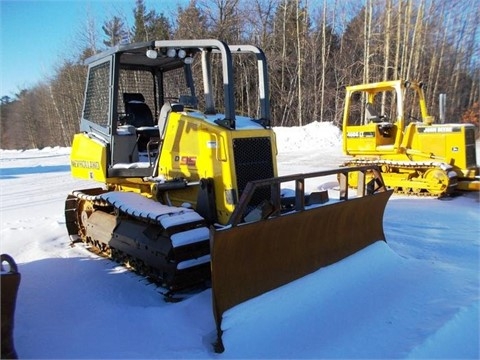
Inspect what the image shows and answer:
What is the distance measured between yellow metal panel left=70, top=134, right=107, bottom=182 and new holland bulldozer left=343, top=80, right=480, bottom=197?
23.6 ft

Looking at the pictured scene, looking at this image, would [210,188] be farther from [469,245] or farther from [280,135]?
[280,135]

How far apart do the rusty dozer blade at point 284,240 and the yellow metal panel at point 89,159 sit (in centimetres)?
248

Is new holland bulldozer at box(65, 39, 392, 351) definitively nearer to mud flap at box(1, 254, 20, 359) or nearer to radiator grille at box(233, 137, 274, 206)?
radiator grille at box(233, 137, 274, 206)

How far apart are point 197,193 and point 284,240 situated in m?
1.30

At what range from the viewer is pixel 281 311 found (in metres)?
3.86

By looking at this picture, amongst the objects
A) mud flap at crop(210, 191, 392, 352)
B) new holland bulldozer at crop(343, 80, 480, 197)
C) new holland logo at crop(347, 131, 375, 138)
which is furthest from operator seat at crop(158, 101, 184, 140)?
new holland logo at crop(347, 131, 375, 138)

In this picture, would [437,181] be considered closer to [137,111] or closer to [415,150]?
[415,150]

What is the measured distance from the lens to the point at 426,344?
10.8 feet

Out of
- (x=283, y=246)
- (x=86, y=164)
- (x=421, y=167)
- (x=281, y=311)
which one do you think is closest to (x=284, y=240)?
(x=283, y=246)

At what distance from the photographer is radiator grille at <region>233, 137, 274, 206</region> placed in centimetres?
468

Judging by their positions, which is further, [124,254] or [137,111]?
[137,111]

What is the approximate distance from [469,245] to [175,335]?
15.2ft

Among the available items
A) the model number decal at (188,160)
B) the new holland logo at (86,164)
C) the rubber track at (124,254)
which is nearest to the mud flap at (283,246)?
the rubber track at (124,254)

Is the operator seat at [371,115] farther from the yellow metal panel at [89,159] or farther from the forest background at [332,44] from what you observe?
the forest background at [332,44]
